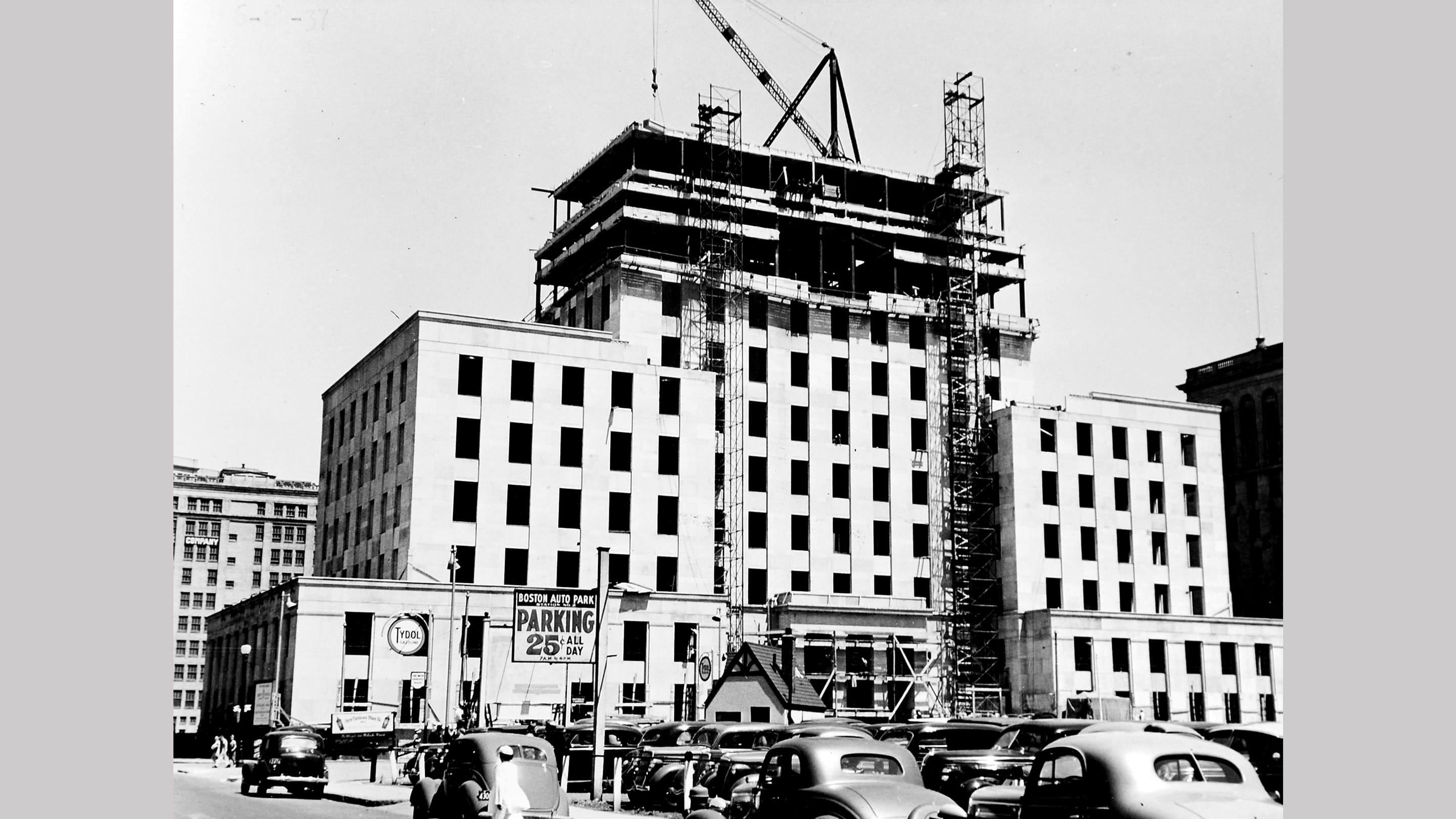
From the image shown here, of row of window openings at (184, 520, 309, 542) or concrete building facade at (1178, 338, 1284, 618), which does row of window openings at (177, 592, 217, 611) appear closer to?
row of window openings at (184, 520, 309, 542)

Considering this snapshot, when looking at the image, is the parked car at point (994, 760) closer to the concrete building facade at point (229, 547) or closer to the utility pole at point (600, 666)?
the utility pole at point (600, 666)

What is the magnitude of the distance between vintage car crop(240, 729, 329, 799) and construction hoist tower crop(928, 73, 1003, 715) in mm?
45447

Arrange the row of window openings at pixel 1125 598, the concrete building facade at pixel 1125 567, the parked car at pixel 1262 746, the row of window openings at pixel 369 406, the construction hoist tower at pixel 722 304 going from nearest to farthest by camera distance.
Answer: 1. the parked car at pixel 1262 746
2. the row of window openings at pixel 369 406
3. the concrete building facade at pixel 1125 567
4. the construction hoist tower at pixel 722 304
5. the row of window openings at pixel 1125 598

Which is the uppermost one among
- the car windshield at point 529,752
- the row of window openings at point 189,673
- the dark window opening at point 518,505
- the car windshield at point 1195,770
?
the dark window opening at point 518,505

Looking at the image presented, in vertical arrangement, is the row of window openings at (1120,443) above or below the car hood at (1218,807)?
above

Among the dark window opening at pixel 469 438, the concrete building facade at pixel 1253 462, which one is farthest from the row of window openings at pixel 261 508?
the concrete building facade at pixel 1253 462

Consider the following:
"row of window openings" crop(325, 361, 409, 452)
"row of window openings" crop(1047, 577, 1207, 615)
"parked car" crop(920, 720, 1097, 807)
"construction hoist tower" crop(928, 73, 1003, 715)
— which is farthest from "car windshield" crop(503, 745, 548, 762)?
"row of window openings" crop(1047, 577, 1207, 615)

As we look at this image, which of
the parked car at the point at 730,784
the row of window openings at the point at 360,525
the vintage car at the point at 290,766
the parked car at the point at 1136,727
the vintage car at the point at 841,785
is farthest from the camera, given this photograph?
the row of window openings at the point at 360,525

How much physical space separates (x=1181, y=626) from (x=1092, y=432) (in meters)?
12.3

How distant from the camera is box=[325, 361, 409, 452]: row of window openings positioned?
67.1 metres

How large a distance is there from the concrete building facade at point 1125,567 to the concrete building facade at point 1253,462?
2.05 metres

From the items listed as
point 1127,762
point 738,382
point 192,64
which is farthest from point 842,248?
point 1127,762

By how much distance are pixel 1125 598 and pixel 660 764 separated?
57.4 m

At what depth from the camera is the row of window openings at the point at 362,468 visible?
219ft
